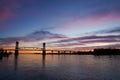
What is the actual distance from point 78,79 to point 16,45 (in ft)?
570

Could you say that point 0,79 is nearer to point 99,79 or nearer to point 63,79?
point 63,79

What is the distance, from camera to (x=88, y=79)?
26094 mm

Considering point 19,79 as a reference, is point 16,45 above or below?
above

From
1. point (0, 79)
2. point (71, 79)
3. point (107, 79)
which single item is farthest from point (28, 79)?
point (107, 79)

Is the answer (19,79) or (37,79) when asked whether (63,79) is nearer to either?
(37,79)

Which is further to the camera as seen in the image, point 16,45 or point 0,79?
point 16,45

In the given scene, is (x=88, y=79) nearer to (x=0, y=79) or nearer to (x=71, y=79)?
(x=71, y=79)

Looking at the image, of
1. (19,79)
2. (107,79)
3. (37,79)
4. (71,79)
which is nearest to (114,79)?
(107,79)

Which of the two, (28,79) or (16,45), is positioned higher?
(16,45)

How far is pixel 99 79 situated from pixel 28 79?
893 centimetres

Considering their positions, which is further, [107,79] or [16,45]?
[16,45]

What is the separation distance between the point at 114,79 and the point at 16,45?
571 ft

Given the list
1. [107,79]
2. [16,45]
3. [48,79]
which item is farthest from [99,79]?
[16,45]

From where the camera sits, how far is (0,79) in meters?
25.2
